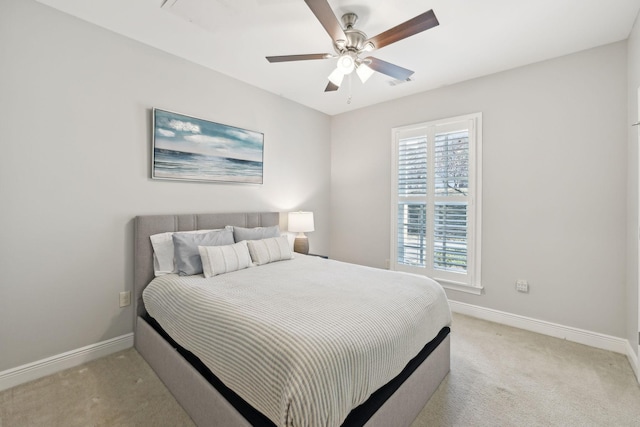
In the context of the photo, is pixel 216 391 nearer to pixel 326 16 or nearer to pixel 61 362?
pixel 61 362

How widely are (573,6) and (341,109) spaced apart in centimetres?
264

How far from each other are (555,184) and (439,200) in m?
1.06

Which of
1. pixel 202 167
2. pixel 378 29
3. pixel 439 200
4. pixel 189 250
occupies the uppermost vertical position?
pixel 378 29

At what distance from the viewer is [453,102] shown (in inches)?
128

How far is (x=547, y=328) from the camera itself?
270 cm

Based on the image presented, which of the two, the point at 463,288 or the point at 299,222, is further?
the point at 299,222

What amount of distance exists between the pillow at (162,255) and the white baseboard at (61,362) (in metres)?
0.65

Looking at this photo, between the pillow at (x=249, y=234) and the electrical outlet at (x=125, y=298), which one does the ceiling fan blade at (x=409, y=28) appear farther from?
the electrical outlet at (x=125, y=298)

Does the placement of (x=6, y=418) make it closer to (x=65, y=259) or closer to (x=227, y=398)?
(x=65, y=259)

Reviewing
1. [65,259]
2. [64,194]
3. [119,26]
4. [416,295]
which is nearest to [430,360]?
[416,295]

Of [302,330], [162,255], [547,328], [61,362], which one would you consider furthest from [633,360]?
[61,362]

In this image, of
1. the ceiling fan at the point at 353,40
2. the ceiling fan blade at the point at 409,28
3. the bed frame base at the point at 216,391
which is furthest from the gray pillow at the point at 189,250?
the ceiling fan blade at the point at 409,28

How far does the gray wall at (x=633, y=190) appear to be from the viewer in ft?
6.91

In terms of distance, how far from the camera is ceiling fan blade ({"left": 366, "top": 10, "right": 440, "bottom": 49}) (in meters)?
1.61
